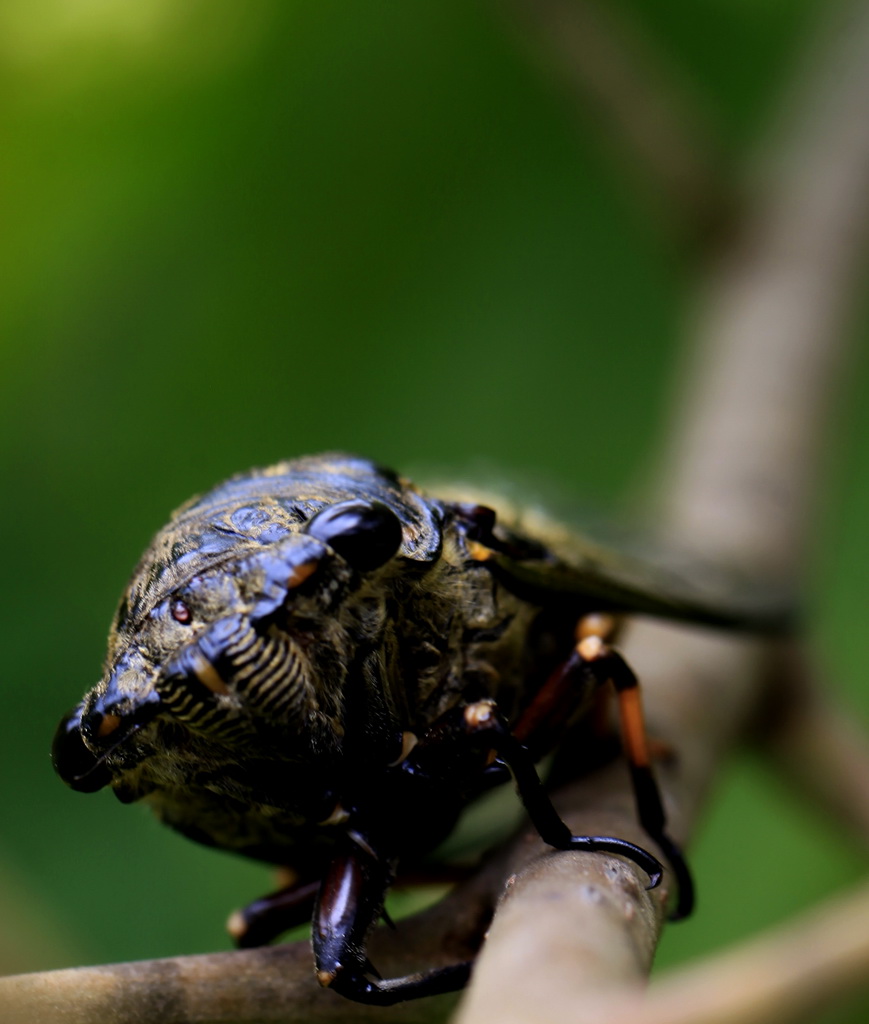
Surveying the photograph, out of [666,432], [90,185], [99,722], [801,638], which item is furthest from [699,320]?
[99,722]

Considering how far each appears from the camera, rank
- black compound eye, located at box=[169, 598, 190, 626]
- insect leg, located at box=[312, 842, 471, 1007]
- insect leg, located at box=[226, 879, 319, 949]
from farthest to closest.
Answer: insect leg, located at box=[226, 879, 319, 949] → black compound eye, located at box=[169, 598, 190, 626] → insect leg, located at box=[312, 842, 471, 1007]

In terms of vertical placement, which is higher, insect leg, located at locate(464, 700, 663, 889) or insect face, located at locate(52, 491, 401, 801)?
insect face, located at locate(52, 491, 401, 801)

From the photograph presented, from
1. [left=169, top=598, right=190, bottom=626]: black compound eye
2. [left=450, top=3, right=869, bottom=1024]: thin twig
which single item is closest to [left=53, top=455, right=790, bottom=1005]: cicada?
[left=169, top=598, right=190, bottom=626]: black compound eye

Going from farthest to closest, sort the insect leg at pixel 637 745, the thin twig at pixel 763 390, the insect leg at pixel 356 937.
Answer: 1. the thin twig at pixel 763 390
2. the insect leg at pixel 637 745
3. the insect leg at pixel 356 937

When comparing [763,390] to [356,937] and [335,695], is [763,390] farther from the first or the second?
[356,937]

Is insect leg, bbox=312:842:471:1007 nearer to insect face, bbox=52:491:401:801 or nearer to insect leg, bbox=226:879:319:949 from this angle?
insect face, bbox=52:491:401:801

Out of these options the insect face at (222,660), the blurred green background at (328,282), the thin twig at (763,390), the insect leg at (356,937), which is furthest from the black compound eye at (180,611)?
the blurred green background at (328,282)

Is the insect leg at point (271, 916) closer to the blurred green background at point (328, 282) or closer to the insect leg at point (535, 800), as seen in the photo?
the insect leg at point (535, 800)
